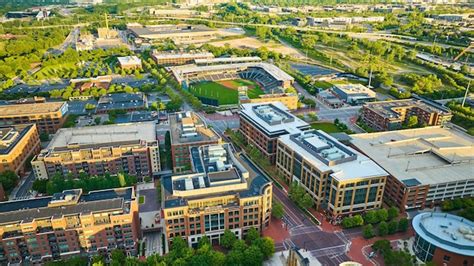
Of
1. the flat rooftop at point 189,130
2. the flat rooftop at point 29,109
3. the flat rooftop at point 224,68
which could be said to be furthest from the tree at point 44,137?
the flat rooftop at point 224,68

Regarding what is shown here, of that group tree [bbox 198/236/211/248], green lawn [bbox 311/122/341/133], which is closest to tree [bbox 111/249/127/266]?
tree [bbox 198/236/211/248]

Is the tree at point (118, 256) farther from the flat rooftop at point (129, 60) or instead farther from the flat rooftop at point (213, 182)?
the flat rooftop at point (129, 60)

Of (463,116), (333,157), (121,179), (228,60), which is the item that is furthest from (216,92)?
(463,116)

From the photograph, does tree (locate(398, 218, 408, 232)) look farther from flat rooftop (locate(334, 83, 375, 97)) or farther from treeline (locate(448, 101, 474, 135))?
flat rooftop (locate(334, 83, 375, 97))

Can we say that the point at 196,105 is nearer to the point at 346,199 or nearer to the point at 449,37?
the point at 346,199

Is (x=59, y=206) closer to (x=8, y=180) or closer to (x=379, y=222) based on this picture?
(x=8, y=180)

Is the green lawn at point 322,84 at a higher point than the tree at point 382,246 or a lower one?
higher
